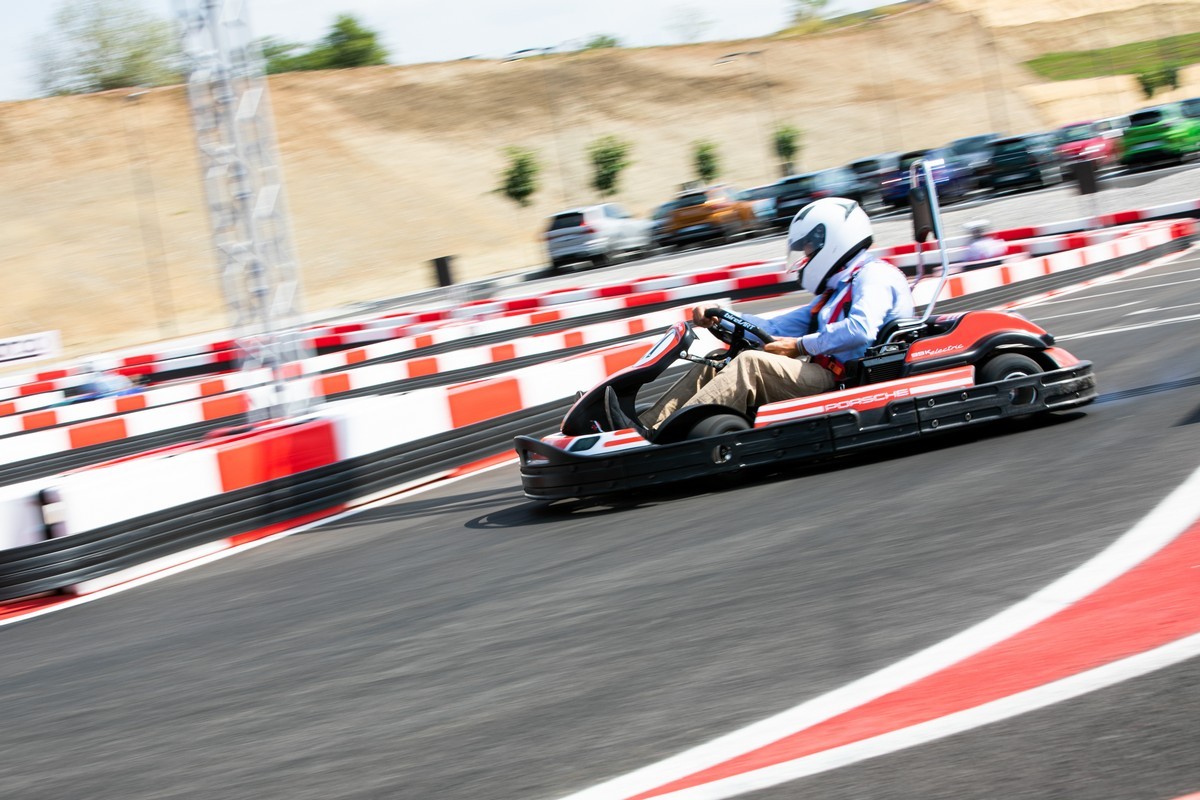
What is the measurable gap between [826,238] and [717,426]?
101 cm

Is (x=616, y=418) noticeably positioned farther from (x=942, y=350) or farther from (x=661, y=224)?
(x=661, y=224)

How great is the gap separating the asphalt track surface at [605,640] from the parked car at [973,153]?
79.4 ft

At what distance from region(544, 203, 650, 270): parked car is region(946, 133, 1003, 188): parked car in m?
7.03

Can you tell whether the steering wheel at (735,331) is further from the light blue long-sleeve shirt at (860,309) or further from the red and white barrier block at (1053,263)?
the red and white barrier block at (1053,263)

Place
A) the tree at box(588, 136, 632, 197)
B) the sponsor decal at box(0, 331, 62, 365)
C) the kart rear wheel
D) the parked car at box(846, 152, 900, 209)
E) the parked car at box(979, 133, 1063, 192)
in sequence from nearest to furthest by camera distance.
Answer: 1. the kart rear wheel
2. the sponsor decal at box(0, 331, 62, 365)
3. the parked car at box(979, 133, 1063, 192)
4. the parked car at box(846, 152, 900, 209)
5. the tree at box(588, 136, 632, 197)

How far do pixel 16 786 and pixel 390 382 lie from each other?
10.1 m

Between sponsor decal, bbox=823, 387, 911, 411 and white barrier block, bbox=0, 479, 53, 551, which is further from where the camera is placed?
sponsor decal, bbox=823, 387, 911, 411

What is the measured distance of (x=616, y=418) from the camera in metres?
6.04

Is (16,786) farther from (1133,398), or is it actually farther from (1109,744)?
(1133,398)

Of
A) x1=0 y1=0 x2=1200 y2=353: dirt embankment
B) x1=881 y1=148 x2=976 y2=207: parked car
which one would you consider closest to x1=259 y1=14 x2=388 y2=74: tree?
x1=0 y1=0 x2=1200 y2=353: dirt embankment

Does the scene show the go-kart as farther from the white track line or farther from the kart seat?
the white track line

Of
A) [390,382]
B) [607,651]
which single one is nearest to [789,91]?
[390,382]

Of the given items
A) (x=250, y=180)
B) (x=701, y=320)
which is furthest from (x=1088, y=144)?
(x=701, y=320)

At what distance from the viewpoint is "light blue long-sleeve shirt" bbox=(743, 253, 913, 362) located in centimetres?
606
